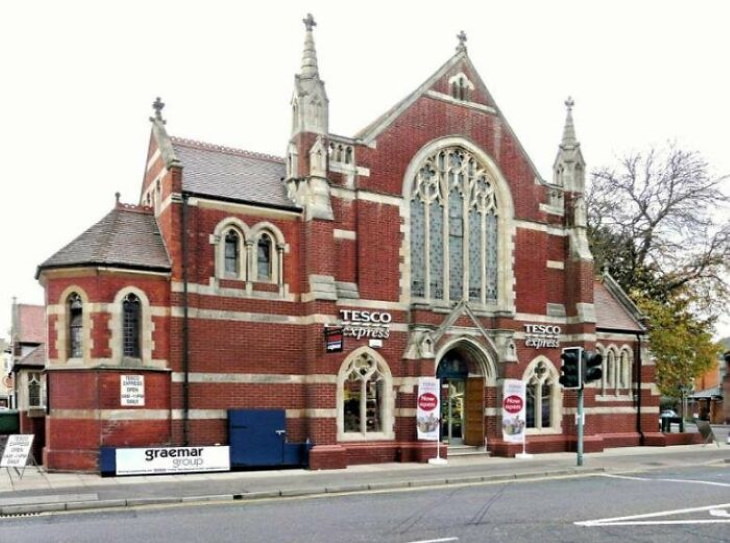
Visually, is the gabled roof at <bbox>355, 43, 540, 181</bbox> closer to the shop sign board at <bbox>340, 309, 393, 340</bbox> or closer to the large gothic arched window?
the large gothic arched window

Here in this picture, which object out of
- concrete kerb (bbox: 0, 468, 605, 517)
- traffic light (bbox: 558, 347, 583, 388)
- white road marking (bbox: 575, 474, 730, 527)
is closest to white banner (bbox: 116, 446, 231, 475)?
concrete kerb (bbox: 0, 468, 605, 517)

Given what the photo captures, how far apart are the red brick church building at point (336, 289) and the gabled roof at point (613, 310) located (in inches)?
99.1

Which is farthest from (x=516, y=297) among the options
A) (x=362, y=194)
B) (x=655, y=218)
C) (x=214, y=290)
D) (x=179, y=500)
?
(x=655, y=218)

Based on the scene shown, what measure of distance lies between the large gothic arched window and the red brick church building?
6cm

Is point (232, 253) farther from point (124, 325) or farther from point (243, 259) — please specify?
point (124, 325)

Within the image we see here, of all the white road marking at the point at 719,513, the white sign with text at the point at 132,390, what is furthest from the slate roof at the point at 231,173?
the white road marking at the point at 719,513

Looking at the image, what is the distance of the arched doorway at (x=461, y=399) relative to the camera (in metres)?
25.0

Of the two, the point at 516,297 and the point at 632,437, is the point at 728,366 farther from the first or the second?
the point at 516,297

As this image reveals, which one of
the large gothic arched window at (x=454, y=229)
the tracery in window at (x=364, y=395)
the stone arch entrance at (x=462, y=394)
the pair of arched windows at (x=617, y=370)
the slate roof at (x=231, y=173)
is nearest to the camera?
the slate roof at (x=231, y=173)

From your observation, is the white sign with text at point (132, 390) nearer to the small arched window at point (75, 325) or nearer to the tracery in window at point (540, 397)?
the small arched window at point (75, 325)

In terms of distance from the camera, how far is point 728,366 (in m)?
66.1

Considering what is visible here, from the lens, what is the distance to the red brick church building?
20406mm

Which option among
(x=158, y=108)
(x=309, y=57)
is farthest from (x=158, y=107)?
(x=309, y=57)

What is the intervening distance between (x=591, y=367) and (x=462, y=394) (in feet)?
17.9
